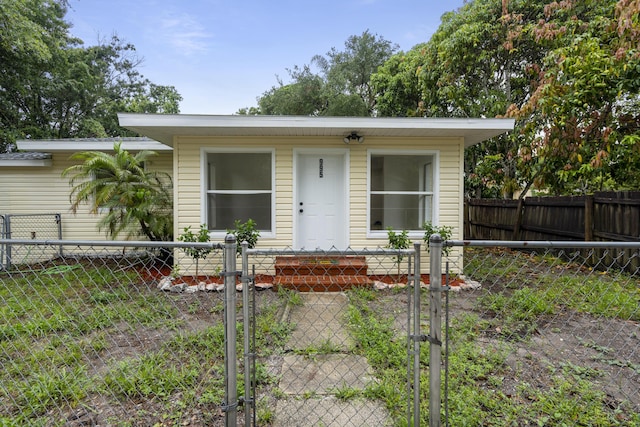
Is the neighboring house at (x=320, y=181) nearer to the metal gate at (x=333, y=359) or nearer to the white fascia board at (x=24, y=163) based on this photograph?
the metal gate at (x=333, y=359)

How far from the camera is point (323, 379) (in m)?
2.56

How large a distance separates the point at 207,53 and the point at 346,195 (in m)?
11.7

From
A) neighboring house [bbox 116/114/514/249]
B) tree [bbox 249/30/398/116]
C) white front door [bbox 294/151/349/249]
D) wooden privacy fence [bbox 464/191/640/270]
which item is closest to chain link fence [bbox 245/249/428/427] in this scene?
white front door [bbox 294/151/349/249]

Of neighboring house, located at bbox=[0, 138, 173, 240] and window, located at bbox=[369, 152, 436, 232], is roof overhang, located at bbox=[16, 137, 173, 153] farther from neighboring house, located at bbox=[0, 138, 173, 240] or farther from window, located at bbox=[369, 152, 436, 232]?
window, located at bbox=[369, 152, 436, 232]

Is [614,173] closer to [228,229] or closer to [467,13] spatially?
[467,13]

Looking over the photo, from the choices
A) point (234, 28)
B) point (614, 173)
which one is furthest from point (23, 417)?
point (234, 28)

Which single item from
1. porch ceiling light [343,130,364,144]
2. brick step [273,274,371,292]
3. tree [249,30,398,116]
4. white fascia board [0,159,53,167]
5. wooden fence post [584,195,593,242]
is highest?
tree [249,30,398,116]

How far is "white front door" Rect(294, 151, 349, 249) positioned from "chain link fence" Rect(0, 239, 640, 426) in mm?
1477

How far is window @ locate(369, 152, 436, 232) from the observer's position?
6.00 m

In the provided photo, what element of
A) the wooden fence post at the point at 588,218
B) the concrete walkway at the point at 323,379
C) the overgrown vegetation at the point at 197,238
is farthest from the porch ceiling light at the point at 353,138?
the wooden fence post at the point at 588,218

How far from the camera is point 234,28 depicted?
12.6m

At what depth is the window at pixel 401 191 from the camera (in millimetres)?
5996

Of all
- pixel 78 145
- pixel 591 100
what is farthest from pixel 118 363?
pixel 591 100

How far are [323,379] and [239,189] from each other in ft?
13.4
